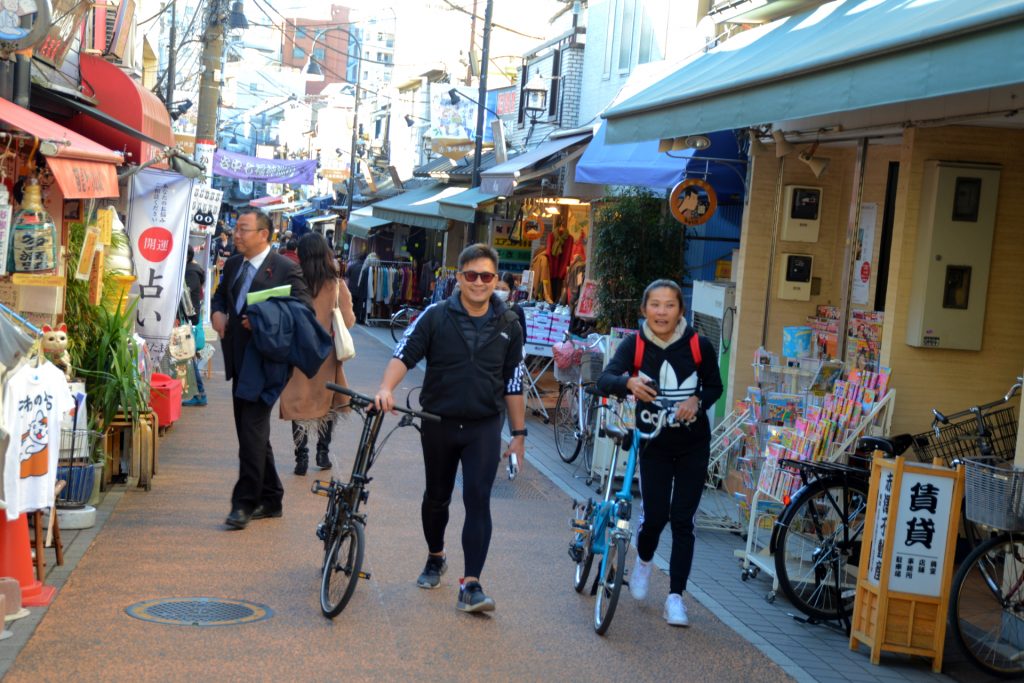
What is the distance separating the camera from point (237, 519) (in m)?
8.53

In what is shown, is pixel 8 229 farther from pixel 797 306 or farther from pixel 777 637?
pixel 797 306

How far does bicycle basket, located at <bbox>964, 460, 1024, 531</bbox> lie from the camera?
20.7ft

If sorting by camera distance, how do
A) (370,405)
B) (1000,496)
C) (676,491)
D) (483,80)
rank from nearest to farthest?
(1000,496)
(370,405)
(676,491)
(483,80)

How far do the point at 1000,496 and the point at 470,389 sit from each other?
9.16 ft

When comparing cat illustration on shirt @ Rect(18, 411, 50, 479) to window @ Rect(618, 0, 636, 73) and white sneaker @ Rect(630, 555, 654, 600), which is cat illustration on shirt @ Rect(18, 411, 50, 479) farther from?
window @ Rect(618, 0, 636, 73)

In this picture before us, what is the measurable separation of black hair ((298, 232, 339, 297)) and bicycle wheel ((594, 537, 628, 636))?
13.3 feet

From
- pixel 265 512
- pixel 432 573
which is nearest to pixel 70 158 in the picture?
pixel 265 512

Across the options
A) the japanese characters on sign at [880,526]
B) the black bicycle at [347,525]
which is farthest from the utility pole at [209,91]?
→ the japanese characters on sign at [880,526]

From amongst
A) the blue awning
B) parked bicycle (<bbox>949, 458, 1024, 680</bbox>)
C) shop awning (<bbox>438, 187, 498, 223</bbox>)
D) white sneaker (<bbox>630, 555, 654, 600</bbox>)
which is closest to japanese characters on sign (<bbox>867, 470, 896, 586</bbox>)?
parked bicycle (<bbox>949, 458, 1024, 680</bbox>)

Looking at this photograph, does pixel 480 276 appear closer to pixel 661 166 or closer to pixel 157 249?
pixel 157 249

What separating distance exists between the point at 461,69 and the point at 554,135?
1020 inches

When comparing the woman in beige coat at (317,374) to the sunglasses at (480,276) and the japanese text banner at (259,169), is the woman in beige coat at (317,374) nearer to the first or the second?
the sunglasses at (480,276)

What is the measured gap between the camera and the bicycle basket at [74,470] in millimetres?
8305

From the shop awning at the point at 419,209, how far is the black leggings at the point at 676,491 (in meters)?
20.1
